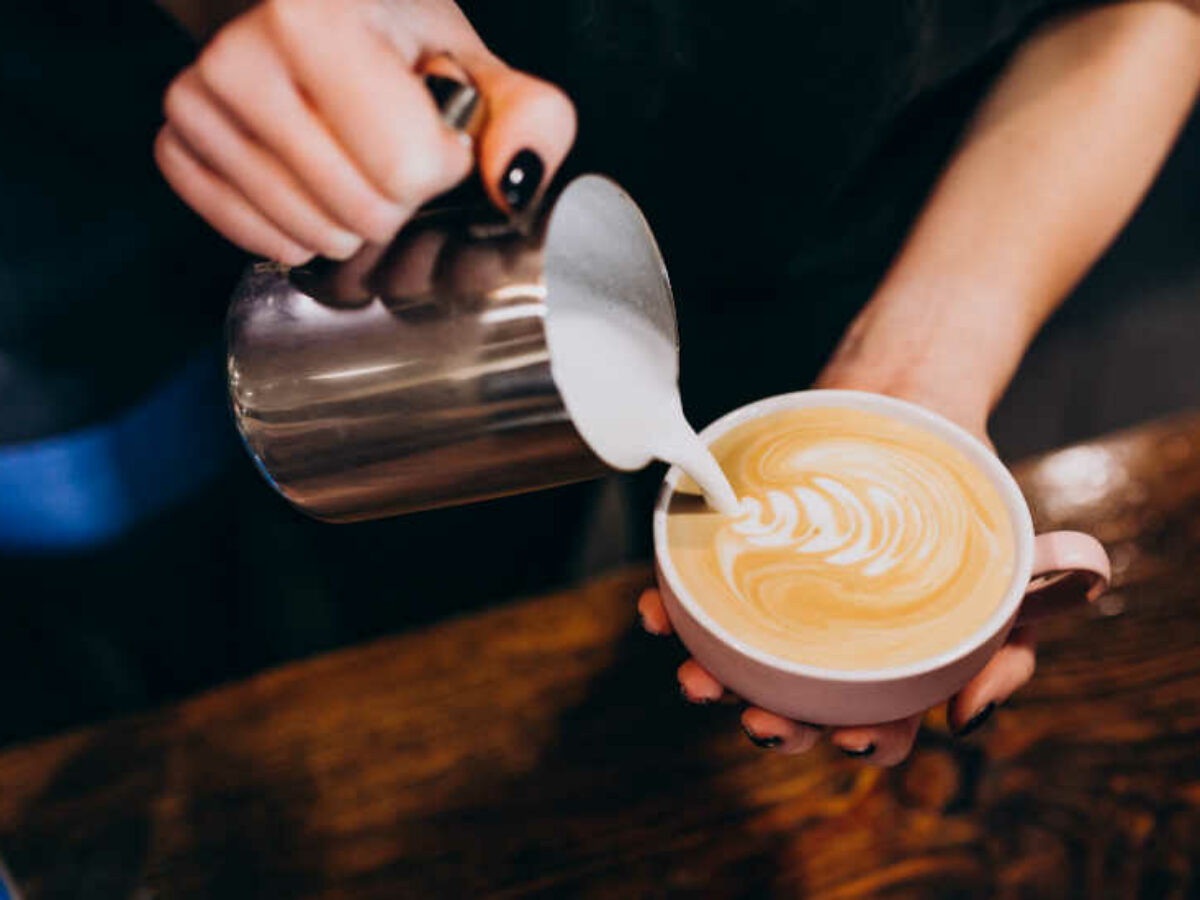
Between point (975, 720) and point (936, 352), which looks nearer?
point (975, 720)

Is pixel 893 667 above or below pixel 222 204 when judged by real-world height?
below

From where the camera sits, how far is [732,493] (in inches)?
35.0

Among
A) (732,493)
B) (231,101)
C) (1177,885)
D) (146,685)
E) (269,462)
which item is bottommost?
(146,685)

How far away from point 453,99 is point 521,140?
0.05 m

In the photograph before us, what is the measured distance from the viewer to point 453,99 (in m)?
0.61

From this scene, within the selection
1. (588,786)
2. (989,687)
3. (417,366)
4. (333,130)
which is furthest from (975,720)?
(333,130)

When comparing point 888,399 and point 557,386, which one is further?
point 888,399

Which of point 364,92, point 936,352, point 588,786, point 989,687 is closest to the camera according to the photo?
point 364,92

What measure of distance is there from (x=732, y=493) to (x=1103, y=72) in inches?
31.2

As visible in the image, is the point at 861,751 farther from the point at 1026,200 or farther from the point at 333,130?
the point at 1026,200

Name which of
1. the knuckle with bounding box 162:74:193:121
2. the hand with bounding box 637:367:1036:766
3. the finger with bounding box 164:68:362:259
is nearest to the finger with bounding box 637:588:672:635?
the hand with bounding box 637:367:1036:766

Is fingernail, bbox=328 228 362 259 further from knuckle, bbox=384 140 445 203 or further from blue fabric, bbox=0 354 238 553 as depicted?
blue fabric, bbox=0 354 238 553

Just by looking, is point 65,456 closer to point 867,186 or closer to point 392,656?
point 392,656

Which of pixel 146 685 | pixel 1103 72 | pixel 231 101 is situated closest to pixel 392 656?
pixel 231 101
